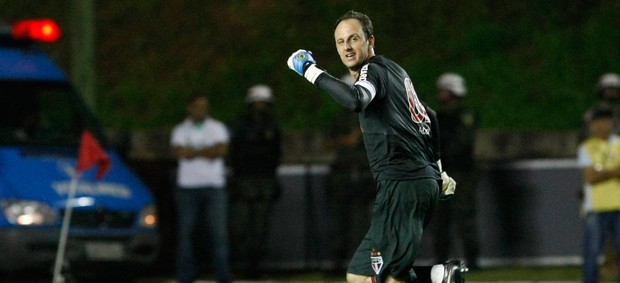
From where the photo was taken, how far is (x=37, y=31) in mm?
14648

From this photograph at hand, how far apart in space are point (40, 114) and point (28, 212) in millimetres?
1321

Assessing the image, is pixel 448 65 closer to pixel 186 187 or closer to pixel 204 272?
pixel 204 272

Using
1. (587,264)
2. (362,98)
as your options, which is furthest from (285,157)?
(362,98)

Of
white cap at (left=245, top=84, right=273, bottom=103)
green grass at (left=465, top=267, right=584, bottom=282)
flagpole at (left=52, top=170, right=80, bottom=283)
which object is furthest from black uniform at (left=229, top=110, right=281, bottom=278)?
flagpole at (left=52, top=170, right=80, bottom=283)

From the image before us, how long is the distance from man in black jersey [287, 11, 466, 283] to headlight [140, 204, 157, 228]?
213 inches

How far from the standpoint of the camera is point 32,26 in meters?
14.6

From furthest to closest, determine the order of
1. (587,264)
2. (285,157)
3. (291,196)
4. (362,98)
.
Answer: (285,157) < (291,196) < (587,264) < (362,98)

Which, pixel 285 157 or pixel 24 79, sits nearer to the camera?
pixel 24 79

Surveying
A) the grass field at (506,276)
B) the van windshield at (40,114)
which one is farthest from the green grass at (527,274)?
the van windshield at (40,114)

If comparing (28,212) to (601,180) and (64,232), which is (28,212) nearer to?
(64,232)

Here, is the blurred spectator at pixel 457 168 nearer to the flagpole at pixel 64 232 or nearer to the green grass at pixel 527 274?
the green grass at pixel 527 274

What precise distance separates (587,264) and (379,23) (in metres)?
11.7

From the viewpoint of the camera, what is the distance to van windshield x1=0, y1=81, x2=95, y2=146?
→ 1452 cm

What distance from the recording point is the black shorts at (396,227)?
9.12 metres
